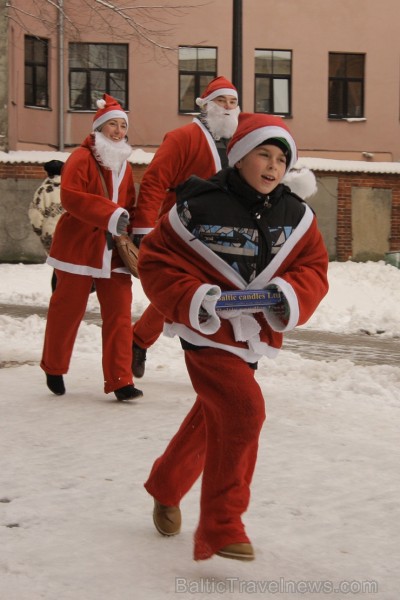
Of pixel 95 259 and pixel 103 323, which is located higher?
pixel 95 259

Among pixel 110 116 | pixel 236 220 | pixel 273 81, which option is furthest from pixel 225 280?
pixel 273 81

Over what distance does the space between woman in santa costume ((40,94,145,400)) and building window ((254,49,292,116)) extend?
18946mm

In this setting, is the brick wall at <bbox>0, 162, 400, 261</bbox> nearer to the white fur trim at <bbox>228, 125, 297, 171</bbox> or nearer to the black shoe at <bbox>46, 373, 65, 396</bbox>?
the black shoe at <bbox>46, 373, 65, 396</bbox>

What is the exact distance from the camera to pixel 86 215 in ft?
21.3

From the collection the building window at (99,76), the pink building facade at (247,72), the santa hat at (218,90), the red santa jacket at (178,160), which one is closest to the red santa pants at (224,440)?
the red santa jacket at (178,160)

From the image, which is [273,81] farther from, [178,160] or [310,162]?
[178,160]

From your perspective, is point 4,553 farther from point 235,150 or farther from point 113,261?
point 113,261

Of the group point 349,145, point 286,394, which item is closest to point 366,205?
point 349,145

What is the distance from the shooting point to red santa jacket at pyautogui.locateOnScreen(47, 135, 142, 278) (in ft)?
21.3

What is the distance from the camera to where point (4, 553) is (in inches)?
146

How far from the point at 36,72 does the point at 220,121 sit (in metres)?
18.7

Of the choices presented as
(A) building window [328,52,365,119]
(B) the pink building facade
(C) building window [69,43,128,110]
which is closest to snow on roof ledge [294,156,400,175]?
(B) the pink building facade

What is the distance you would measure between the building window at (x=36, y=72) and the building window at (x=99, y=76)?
645 mm

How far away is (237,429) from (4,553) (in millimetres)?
901
